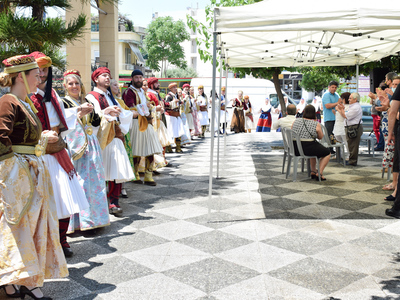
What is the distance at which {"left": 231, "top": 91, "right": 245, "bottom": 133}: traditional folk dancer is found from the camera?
65.6 ft

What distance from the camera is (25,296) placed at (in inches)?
144

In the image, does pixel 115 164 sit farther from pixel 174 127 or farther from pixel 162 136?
pixel 174 127

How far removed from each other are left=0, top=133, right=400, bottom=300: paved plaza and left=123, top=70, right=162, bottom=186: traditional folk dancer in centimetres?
57

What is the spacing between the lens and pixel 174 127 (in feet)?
43.0

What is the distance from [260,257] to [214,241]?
66 centimetres

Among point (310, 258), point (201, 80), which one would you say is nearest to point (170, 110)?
point (310, 258)

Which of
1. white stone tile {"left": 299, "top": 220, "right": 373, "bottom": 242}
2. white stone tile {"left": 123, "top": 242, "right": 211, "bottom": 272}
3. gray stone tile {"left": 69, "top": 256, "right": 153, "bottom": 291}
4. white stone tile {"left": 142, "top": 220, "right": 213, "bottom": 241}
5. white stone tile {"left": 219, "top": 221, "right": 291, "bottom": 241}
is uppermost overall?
white stone tile {"left": 299, "top": 220, "right": 373, "bottom": 242}

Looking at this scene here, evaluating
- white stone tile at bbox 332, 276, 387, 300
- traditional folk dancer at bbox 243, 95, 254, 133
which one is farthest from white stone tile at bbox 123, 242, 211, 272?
traditional folk dancer at bbox 243, 95, 254, 133

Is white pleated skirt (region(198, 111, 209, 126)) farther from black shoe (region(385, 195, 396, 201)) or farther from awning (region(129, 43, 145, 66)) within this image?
awning (region(129, 43, 145, 66))

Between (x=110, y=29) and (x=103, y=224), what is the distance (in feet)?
38.7

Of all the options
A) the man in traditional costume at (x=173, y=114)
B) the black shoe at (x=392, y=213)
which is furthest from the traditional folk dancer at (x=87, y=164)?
the man in traditional costume at (x=173, y=114)

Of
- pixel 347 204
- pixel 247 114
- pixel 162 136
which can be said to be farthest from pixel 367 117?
pixel 347 204

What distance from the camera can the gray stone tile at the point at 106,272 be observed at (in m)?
3.89

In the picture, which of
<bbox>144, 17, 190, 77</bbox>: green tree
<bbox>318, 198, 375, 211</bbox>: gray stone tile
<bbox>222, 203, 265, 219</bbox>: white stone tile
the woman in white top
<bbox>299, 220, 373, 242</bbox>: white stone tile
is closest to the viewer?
<bbox>299, 220, 373, 242</bbox>: white stone tile
